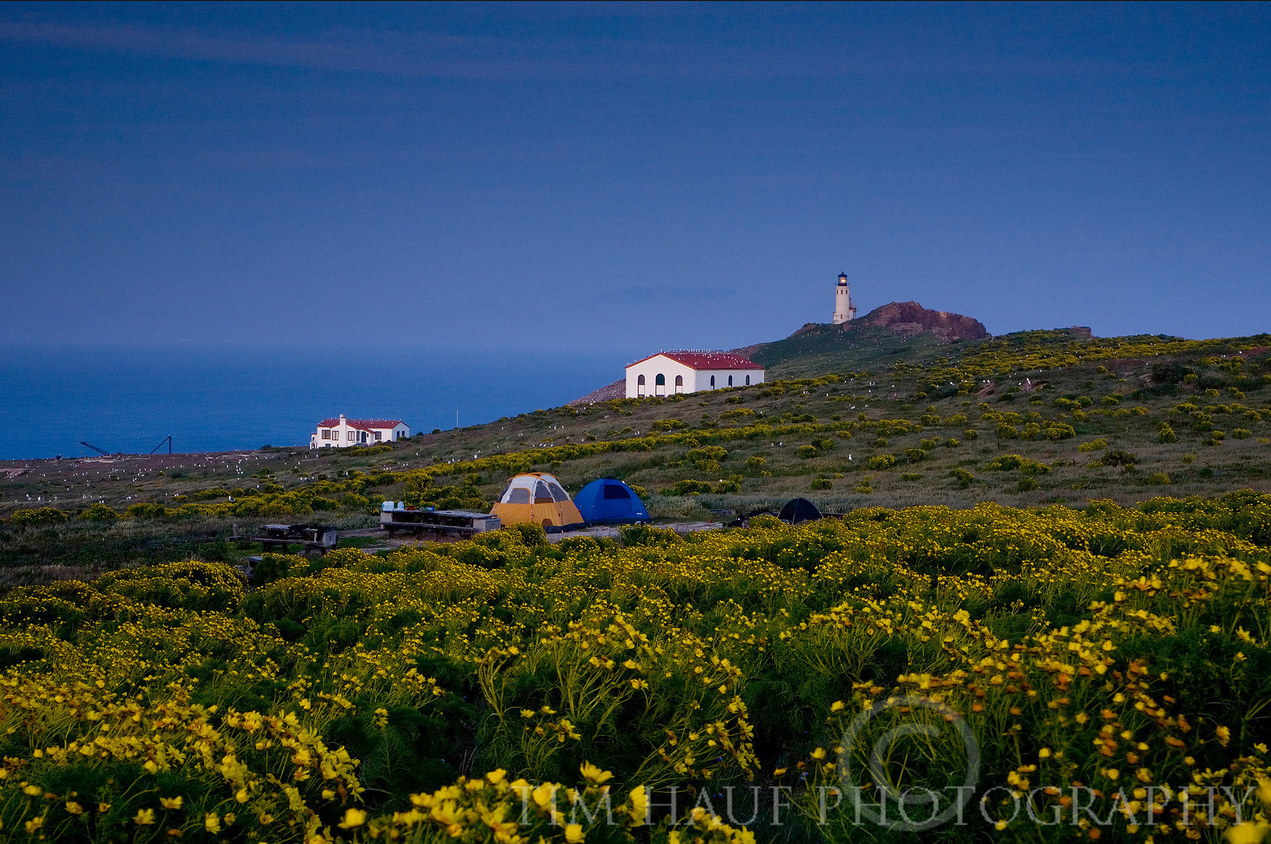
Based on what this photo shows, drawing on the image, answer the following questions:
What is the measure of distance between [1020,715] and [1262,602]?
1597 mm

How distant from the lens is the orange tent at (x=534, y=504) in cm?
1819

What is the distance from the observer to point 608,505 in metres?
19.9

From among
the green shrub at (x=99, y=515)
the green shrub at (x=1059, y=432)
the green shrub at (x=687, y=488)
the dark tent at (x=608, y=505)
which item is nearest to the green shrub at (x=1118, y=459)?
the green shrub at (x=1059, y=432)

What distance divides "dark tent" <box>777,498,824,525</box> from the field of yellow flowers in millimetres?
9614

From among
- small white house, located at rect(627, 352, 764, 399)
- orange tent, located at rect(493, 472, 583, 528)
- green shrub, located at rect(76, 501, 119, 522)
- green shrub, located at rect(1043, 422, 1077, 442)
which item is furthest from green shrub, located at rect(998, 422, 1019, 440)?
small white house, located at rect(627, 352, 764, 399)

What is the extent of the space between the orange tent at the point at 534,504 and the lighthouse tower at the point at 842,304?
125521mm

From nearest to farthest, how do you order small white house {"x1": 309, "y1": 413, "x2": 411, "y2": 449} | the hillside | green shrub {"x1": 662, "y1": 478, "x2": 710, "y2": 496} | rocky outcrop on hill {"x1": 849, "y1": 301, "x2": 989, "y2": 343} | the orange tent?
the hillside → the orange tent → green shrub {"x1": 662, "y1": 478, "x2": 710, "y2": 496} → small white house {"x1": 309, "y1": 413, "x2": 411, "y2": 449} → rocky outcrop on hill {"x1": 849, "y1": 301, "x2": 989, "y2": 343}

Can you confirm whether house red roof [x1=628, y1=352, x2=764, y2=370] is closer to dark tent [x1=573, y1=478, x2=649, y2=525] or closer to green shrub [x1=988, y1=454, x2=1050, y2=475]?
green shrub [x1=988, y1=454, x2=1050, y2=475]

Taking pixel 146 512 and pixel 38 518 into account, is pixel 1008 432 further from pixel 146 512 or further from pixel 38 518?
pixel 38 518

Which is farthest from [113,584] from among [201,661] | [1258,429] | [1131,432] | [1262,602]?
[1258,429]

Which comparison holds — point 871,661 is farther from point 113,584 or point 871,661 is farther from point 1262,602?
point 113,584

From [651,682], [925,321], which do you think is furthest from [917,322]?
[651,682]

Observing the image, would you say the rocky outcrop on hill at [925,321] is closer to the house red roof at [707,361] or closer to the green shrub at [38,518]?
the house red roof at [707,361]

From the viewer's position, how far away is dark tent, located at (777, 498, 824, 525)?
56.9ft
